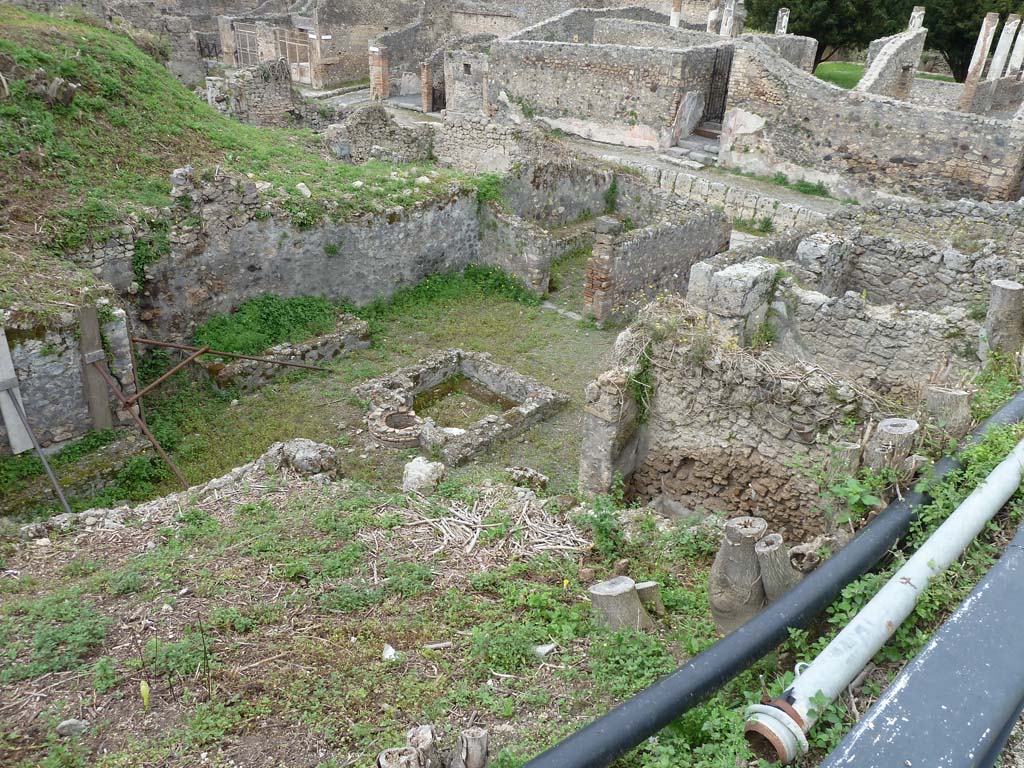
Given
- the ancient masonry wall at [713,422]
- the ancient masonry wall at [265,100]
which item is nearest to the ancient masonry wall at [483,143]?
the ancient masonry wall at [265,100]

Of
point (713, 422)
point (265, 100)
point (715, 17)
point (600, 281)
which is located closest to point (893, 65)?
point (715, 17)

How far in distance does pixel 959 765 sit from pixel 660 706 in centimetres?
86

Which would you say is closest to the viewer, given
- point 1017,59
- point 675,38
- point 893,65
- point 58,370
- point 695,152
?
point 58,370

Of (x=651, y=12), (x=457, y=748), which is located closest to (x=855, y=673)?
(x=457, y=748)

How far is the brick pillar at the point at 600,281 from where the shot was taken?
456 inches

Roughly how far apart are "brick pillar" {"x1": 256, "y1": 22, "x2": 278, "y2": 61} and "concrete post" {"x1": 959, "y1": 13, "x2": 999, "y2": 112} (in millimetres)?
22439

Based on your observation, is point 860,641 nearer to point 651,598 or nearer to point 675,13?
point 651,598

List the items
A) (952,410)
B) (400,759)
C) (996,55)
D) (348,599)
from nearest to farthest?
(400,759) < (952,410) < (348,599) < (996,55)

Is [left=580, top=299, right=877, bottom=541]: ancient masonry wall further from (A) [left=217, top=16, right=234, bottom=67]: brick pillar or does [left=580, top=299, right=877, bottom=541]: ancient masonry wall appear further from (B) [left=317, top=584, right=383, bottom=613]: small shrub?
(A) [left=217, top=16, right=234, bottom=67]: brick pillar

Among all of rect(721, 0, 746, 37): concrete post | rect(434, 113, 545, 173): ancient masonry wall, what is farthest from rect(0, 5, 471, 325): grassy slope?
rect(721, 0, 746, 37): concrete post

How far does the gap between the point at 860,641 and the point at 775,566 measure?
45.0 inches

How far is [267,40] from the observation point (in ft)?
91.4

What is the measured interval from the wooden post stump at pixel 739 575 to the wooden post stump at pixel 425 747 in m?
1.64

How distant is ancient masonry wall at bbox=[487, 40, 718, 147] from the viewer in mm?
19047
